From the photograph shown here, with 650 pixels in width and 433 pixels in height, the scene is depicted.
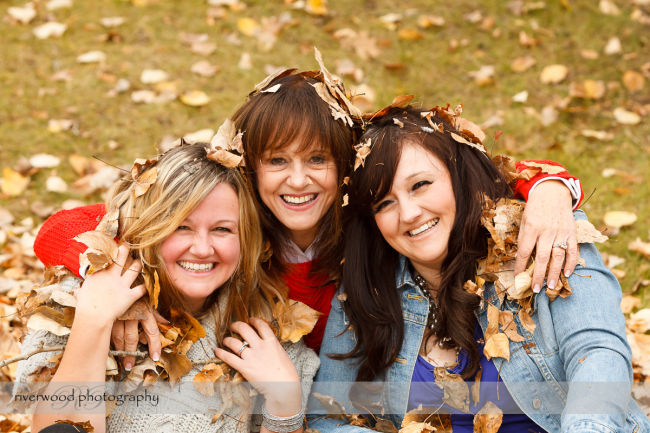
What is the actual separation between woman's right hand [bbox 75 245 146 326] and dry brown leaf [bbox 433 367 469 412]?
3.93 feet

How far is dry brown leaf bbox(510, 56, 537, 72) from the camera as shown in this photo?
498 centimetres

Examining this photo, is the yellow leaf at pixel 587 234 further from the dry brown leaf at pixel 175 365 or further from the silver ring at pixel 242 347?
the dry brown leaf at pixel 175 365

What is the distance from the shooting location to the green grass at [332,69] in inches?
173

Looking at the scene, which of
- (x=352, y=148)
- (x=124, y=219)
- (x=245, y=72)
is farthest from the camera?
(x=245, y=72)

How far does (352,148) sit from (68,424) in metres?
1.46

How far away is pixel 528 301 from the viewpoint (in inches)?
95.3

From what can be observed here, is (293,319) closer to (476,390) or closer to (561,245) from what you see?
(476,390)

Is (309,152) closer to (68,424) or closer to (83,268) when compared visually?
(83,268)

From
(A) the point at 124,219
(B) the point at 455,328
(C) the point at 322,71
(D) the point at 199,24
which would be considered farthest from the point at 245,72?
(B) the point at 455,328

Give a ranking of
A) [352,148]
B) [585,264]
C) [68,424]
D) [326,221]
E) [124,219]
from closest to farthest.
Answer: [68,424], [585,264], [124,219], [352,148], [326,221]

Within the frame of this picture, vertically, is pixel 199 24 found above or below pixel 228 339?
above

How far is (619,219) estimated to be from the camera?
149 inches

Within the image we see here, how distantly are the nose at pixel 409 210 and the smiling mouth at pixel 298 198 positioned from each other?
17.8 inches

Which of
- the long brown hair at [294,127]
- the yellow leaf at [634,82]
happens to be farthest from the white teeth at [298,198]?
the yellow leaf at [634,82]
